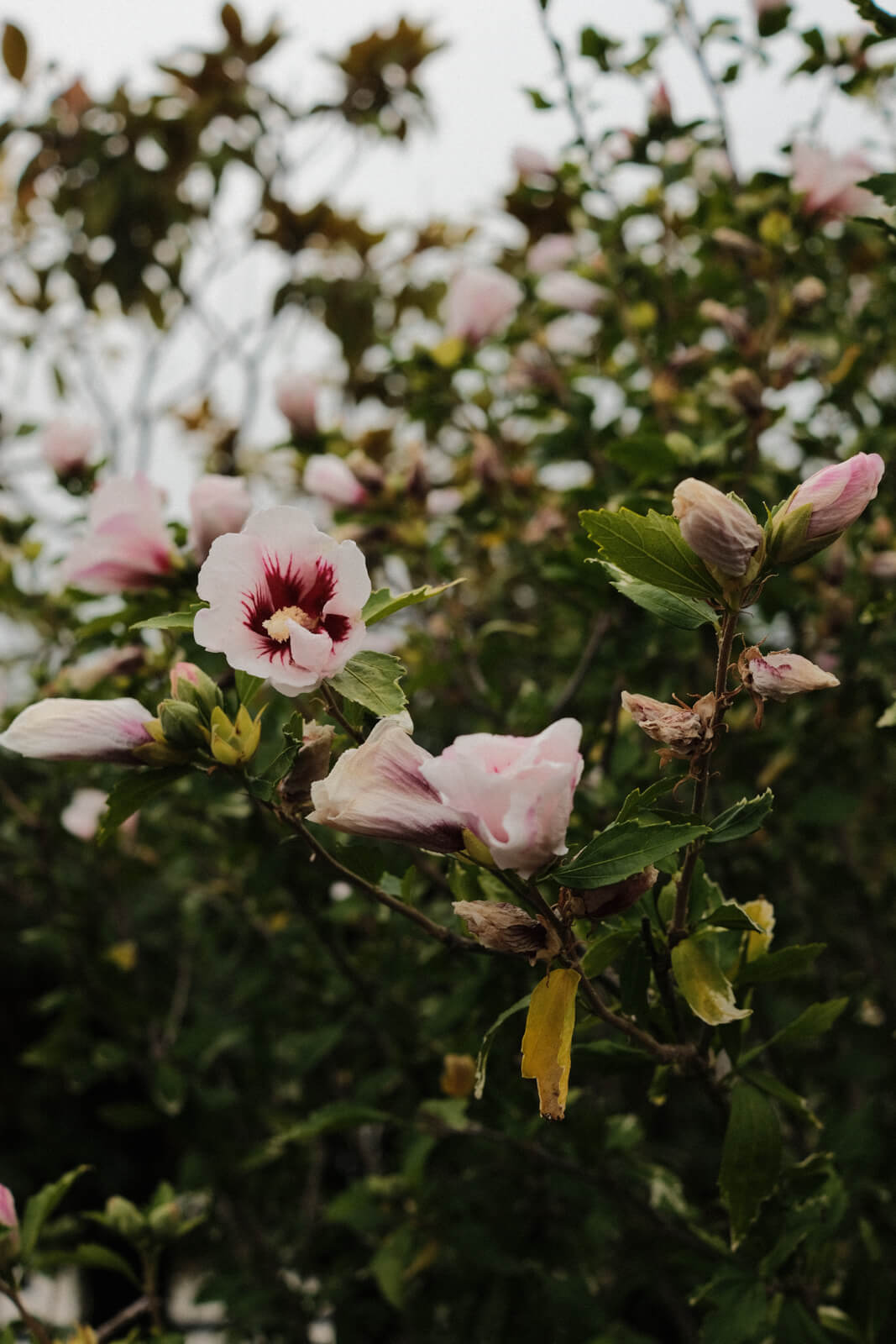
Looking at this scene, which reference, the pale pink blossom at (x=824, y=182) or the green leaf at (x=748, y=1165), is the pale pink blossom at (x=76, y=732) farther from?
the pale pink blossom at (x=824, y=182)

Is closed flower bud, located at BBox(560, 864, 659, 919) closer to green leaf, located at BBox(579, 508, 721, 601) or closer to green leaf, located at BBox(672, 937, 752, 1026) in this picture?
green leaf, located at BBox(672, 937, 752, 1026)

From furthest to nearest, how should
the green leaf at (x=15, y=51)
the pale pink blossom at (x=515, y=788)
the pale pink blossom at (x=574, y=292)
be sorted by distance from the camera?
1. the green leaf at (x=15, y=51)
2. the pale pink blossom at (x=574, y=292)
3. the pale pink blossom at (x=515, y=788)

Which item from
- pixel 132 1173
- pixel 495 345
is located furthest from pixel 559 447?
pixel 132 1173

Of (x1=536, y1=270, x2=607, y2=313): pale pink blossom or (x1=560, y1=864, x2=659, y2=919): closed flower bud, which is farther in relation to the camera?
(x1=536, y1=270, x2=607, y2=313): pale pink blossom

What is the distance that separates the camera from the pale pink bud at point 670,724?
0.73 meters

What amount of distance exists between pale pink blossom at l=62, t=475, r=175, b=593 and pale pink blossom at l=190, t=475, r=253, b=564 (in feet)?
0.41

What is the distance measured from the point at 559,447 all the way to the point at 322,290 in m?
1.50

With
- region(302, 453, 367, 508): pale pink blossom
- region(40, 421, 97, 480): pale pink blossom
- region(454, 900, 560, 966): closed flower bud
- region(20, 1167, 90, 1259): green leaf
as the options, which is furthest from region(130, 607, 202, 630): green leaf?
region(40, 421, 97, 480): pale pink blossom

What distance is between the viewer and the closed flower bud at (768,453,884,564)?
0.73 m

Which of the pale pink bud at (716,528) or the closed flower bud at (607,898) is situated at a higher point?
the pale pink bud at (716,528)

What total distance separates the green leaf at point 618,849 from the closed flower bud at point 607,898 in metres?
0.03

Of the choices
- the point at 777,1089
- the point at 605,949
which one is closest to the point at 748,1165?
the point at 777,1089

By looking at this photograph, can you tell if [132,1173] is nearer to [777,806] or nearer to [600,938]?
[777,806]

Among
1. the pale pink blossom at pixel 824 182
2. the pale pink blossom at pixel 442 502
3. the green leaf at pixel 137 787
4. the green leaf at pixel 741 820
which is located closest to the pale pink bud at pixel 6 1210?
the green leaf at pixel 137 787
